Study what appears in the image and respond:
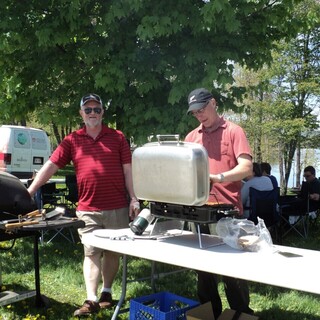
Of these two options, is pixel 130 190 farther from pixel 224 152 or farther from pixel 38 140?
pixel 38 140

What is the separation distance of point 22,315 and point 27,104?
11.4 feet

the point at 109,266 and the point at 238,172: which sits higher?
the point at 238,172

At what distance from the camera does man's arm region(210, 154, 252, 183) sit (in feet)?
8.52

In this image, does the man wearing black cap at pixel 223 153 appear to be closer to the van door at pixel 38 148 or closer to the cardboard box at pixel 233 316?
the cardboard box at pixel 233 316

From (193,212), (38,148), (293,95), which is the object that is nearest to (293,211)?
(193,212)

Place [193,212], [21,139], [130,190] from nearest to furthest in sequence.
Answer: [193,212] < [130,190] < [21,139]

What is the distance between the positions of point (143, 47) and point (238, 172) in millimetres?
3182

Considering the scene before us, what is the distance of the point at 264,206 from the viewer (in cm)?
594

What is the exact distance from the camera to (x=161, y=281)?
4.68 metres

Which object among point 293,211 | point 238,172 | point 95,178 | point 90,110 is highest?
point 90,110

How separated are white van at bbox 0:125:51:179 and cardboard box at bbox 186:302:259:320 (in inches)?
446

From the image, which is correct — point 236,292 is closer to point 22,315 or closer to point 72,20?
point 22,315

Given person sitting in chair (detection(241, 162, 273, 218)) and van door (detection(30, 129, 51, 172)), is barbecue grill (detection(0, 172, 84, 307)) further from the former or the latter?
van door (detection(30, 129, 51, 172))

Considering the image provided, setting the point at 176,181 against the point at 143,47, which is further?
the point at 143,47
